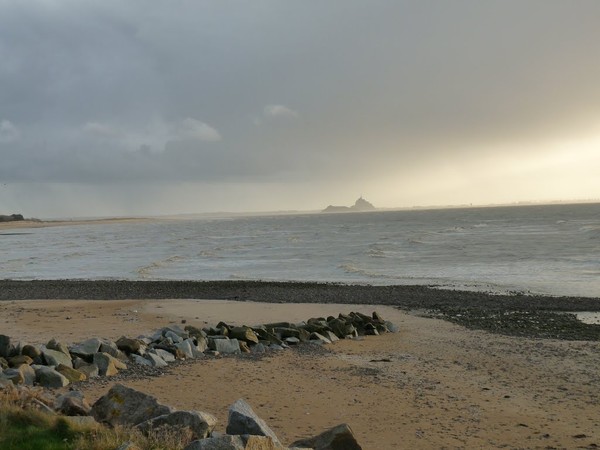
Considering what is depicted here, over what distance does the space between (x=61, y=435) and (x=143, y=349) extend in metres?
6.24

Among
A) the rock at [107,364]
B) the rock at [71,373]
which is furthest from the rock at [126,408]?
the rock at [107,364]

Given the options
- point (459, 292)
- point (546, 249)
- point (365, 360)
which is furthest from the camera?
point (546, 249)

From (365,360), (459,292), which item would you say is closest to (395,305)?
(459,292)

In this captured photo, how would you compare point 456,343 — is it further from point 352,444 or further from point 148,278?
point 148,278

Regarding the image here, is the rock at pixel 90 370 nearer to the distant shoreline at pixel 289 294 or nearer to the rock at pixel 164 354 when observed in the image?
the rock at pixel 164 354

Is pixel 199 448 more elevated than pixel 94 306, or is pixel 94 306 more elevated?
pixel 199 448

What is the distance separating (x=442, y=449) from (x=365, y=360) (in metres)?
5.22

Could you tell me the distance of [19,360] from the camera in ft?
34.4

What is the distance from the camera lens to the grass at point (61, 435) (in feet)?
18.2

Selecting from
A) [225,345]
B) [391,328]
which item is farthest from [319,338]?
[391,328]

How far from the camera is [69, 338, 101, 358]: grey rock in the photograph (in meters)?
11.3

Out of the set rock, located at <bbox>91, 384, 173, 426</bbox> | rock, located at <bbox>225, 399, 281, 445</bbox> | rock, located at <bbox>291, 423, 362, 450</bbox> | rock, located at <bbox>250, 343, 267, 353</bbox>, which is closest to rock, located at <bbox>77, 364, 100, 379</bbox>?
rock, located at <bbox>91, 384, 173, 426</bbox>

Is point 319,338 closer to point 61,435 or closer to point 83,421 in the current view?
point 83,421

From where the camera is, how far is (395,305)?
2281 cm
